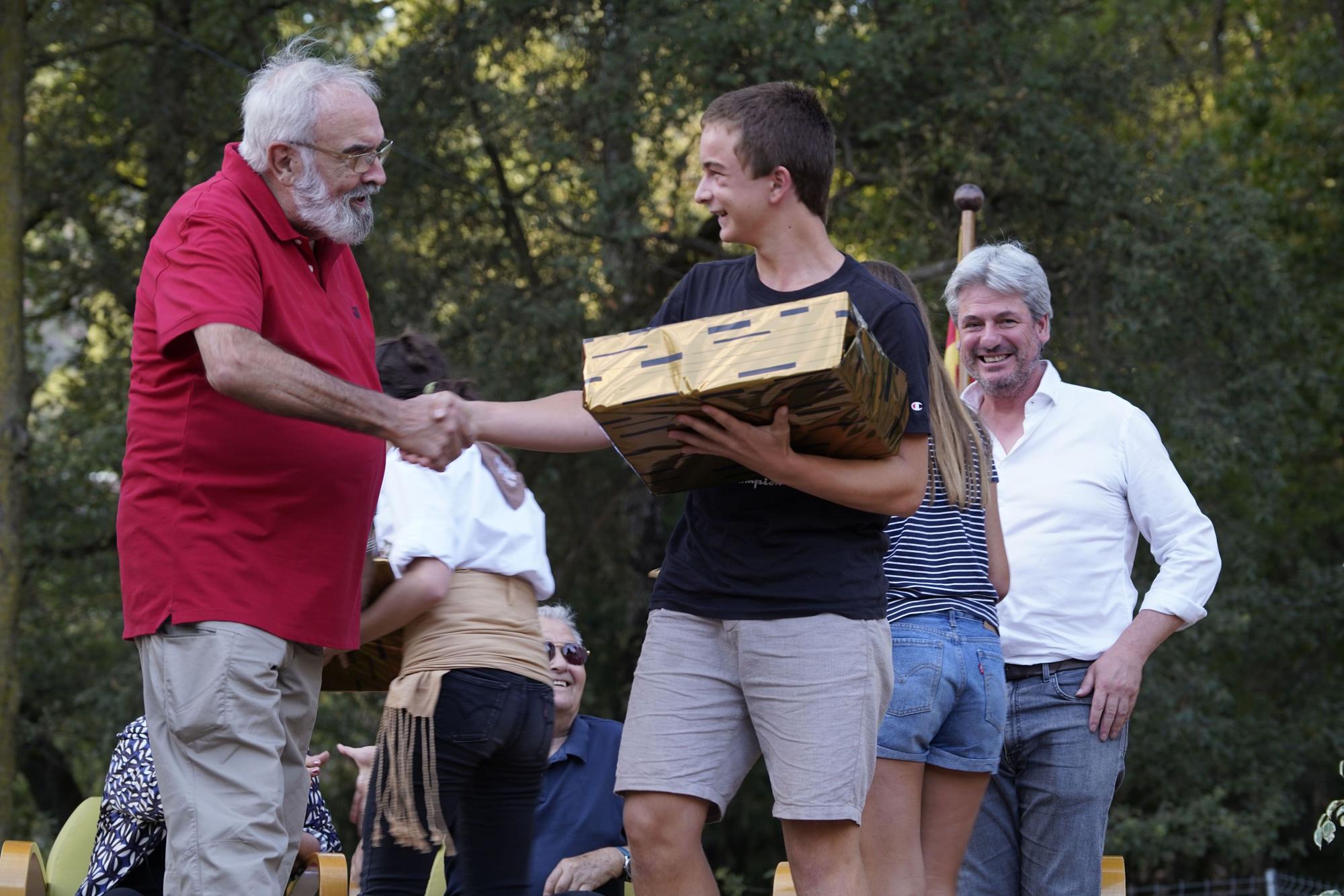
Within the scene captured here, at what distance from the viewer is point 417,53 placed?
10.4m

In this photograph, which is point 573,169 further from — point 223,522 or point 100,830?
point 223,522

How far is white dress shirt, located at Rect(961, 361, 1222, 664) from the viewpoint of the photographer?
3.52 meters

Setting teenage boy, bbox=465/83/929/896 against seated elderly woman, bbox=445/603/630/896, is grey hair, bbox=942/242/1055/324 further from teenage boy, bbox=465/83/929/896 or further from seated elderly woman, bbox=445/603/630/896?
seated elderly woman, bbox=445/603/630/896

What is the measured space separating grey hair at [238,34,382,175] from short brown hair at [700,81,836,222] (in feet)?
2.42

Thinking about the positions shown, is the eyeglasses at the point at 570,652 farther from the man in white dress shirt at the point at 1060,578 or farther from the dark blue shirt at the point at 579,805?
the man in white dress shirt at the point at 1060,578

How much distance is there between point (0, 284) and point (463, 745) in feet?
24.3

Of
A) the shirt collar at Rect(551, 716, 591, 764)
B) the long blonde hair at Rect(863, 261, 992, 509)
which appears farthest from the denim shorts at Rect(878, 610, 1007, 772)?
the shirt collar at Rect(551, 716, 591, 764)

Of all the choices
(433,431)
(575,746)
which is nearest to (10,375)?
(575,746)

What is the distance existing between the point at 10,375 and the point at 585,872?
6.60 meters

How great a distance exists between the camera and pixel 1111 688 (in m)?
3.42

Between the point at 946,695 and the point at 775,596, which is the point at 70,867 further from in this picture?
the point at 775,596

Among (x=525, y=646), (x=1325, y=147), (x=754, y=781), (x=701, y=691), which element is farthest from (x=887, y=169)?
(x=701, y=691)

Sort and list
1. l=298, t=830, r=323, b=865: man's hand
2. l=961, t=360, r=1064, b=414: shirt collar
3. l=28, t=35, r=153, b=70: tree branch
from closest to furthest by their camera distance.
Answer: l=961, t=360, r=1064, b=414: shirt collar < l=298, t=830, r=323, b=865: man's hand < l=28, t=35, r=153, b=70: tree branch

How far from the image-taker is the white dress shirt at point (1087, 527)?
139 inches
